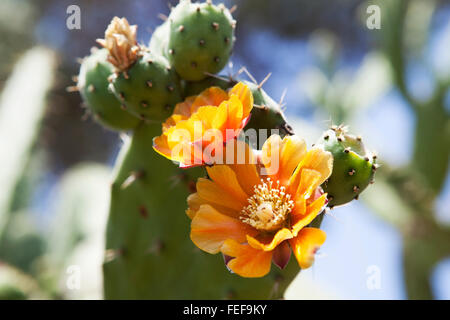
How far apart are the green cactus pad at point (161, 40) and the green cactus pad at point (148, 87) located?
74 millimetres

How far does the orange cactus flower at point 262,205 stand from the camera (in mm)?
709

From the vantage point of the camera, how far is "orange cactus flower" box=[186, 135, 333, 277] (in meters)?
0.71

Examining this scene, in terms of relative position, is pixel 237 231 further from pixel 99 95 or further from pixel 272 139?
pixel 99 95

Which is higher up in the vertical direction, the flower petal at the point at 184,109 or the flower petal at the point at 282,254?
the flower petal at the point at 184,109

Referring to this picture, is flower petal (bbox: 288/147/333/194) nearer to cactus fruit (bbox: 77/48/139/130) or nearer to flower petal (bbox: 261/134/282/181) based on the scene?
flower petal (bbox: 261/134/282/181)

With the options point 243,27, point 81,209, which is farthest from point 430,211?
point 243,27

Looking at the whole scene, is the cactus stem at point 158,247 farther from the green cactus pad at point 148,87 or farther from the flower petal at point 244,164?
the flower petal at point 244,164

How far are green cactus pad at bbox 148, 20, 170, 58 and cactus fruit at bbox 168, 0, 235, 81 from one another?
0.07 meters

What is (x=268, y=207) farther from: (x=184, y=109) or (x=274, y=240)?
(x=184, y=109)

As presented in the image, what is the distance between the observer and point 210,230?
0.74 meters

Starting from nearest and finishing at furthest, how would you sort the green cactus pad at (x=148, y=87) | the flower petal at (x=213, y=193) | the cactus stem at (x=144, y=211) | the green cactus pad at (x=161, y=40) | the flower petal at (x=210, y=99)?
the flower petal at (x=213, y=193) < the flower petal at (x=210, y=99) < the green cactus pad at (x=148, y=87) < the green cactus pad at (x=161, y=40) < the cactus stem at (x=144, y=211)

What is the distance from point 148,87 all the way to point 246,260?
458 mm

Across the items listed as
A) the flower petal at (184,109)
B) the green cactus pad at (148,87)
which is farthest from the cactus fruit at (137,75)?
the flower petal at (184,109)

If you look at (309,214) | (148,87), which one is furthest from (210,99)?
(309,214)
